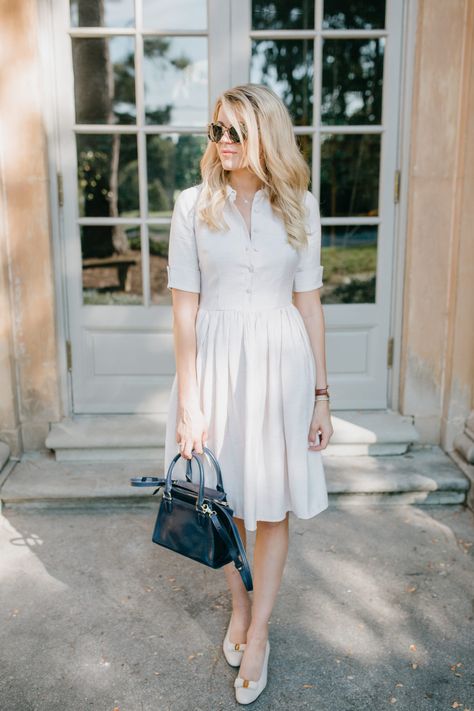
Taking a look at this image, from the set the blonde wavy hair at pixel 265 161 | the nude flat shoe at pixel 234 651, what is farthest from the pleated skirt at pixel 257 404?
the nude flat shoe at pixel 234 651

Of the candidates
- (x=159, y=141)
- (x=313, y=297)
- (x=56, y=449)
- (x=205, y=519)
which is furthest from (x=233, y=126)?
(x=56, y=449)

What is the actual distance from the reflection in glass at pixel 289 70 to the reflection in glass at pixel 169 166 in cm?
48

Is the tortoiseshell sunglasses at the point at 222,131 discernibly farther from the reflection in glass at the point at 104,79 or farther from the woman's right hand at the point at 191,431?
the reflection in glass at the point at 104,79

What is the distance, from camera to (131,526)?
3.31 m

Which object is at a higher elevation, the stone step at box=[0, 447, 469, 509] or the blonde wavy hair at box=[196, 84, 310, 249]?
the blonde wavy hair at box=[196, 84, 310, 249]

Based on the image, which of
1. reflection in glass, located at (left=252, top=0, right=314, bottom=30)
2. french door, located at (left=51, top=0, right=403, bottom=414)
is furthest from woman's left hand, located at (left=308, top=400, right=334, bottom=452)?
reflection in glass, located at (left=252, top=0, right=314, bottom=30)

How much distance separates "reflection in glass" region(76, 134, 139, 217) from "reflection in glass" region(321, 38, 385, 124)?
1.11m

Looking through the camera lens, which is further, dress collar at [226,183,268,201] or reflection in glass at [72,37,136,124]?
reflection in glass at [72,37,136,124]

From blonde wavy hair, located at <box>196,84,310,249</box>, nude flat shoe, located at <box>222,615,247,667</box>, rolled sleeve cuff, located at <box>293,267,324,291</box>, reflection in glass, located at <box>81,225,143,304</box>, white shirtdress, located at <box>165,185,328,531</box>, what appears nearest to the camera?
blonde wavy hair, located at <box>196,84,310,249</box>

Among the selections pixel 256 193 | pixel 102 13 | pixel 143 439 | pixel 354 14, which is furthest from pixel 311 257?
pixel 102 13

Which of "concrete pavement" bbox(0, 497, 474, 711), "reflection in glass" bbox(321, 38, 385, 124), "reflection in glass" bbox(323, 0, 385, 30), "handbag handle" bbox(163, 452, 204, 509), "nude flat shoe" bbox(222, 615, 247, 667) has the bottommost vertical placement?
"concrete pavement" bbox(0, 497, 474, 711)

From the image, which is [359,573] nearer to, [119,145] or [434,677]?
[434,677]

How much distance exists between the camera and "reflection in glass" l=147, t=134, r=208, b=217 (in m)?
3.82

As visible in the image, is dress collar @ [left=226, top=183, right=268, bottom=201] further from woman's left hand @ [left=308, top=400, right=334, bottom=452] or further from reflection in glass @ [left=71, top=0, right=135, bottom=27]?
reflection in glass @ [left=71, top=0, right=135, bottom=27]
